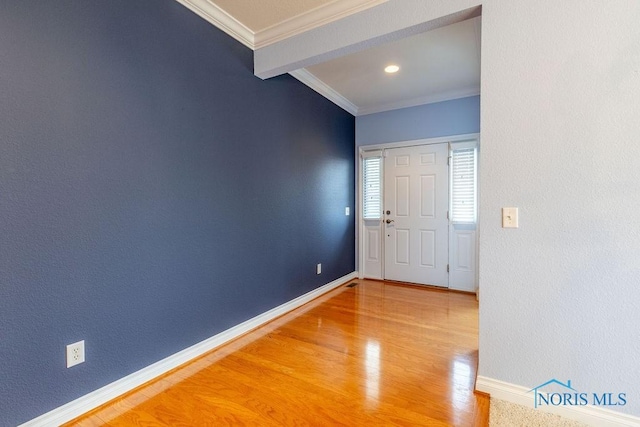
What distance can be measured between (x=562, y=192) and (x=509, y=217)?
0.90 ft

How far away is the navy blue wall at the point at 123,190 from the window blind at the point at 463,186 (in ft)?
7.88

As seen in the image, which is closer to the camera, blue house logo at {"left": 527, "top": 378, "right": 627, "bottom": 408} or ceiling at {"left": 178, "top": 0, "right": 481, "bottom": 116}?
blue house logo at {"left": 527, "top": 378, "right": 627, "bottom": 408}

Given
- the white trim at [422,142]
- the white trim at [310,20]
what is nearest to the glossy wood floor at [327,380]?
the white trim at [422,142]

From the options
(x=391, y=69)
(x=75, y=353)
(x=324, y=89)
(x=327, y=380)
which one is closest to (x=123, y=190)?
(x=75, y=353)

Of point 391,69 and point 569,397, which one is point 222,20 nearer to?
point 391,69

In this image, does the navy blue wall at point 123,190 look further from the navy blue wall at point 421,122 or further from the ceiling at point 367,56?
the navy blue wall at point 421,122

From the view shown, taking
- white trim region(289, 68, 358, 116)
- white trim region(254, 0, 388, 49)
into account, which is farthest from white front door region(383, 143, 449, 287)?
white trim region(254, 0, 388, 49)

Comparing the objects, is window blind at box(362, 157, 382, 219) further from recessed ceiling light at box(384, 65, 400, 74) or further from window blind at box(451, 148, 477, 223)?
recessed ceiling light at box(384, 65, 400, 74)

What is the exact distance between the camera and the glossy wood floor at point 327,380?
162 centimetres

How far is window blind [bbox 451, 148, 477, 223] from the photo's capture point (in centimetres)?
385

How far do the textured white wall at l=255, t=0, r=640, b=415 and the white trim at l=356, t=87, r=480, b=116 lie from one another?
219 cm

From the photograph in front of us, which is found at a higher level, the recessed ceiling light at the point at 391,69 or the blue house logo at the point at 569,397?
the recessed ceiling light at the point at 391,69

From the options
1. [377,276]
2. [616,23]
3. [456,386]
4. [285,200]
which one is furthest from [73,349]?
[377,276]

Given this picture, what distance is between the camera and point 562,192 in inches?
62.4
